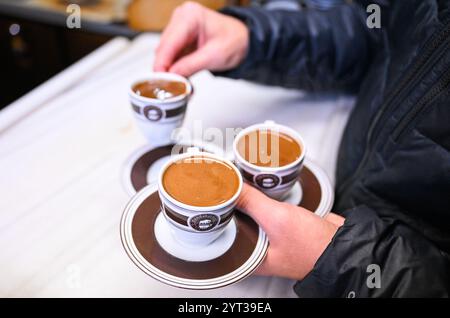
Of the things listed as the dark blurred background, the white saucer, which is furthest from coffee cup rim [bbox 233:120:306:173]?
the dark blurred background

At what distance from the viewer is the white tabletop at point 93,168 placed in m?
0.65

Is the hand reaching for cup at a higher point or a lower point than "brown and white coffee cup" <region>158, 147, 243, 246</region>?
higher

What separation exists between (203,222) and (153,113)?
29 cm

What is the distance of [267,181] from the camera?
2.16 ft

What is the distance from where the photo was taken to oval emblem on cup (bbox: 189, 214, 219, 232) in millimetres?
544

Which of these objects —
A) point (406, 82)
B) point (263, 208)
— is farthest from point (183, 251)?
point (406, 82)

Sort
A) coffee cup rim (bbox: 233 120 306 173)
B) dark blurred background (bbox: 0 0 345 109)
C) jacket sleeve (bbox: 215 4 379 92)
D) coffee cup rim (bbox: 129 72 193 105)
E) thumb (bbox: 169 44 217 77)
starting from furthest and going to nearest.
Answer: dark blurred background (bbox: 0 0 345 109) → jacket sleeve (bbox: 215 4 379 92) → thumb (bbox: 169 44 217 77) → coffee cup rim (bbox: 129 72 193 105) → coffee cup rim (bbox: 233 120 306 173)

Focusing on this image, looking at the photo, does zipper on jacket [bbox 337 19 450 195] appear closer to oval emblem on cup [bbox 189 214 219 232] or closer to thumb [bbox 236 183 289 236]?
thumb [bbox 236 183 289 236]

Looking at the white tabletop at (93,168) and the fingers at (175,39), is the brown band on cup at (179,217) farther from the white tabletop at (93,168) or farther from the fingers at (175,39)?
the fingers at (175,39)

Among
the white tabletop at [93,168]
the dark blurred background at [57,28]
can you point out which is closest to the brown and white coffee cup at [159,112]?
the white tabletop at [93,168]

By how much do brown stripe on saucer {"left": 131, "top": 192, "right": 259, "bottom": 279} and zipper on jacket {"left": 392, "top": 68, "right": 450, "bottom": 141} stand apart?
278 millimetres

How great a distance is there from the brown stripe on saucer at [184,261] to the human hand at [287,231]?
3cm
